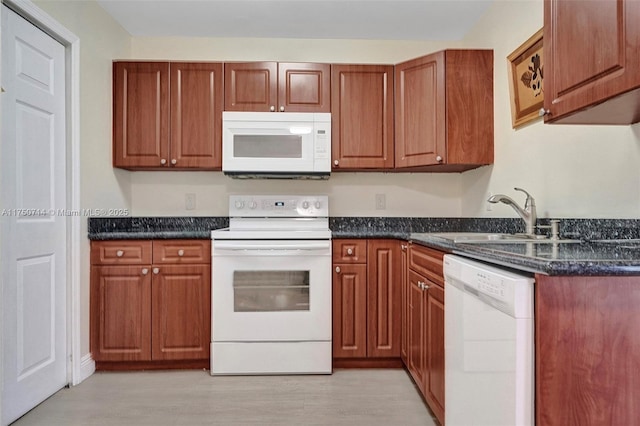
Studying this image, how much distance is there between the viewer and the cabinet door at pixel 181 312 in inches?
99.1

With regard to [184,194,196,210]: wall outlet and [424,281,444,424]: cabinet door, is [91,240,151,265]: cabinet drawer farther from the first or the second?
[424,281,444,424]: cabinet door

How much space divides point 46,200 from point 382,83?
7.27 ft

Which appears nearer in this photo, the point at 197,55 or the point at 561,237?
the point at 561,237

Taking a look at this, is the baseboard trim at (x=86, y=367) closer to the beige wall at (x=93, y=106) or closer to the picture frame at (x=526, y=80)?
the beige wall at (x=93, y=106)

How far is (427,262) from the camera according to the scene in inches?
75.9

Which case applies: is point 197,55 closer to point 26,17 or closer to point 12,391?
point 26,17

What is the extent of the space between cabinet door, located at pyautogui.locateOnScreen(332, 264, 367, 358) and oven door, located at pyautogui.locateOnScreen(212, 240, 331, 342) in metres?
0.07

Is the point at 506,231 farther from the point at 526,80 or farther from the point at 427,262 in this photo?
the point at 526,80

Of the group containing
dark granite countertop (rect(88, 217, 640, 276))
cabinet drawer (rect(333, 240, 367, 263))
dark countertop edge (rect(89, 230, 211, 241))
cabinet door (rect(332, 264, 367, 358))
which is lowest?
cabinet door (rect(332, 264, 367, 358))

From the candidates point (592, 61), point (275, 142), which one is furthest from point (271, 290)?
point (592, 61)

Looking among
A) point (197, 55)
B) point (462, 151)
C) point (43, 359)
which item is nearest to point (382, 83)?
point (462, 151)

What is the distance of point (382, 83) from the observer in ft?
9.31

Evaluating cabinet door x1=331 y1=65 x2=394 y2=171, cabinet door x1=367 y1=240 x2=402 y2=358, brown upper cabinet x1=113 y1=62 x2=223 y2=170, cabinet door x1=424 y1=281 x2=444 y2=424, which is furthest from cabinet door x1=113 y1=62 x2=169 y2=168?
cabinet door x1=424 y1=281 x2=444 y2=424

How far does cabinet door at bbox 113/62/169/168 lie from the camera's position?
2.77 m
